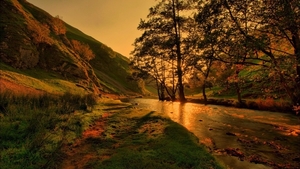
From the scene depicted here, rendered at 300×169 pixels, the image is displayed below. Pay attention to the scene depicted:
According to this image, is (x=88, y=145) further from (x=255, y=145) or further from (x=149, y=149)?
(x=255, y=145)

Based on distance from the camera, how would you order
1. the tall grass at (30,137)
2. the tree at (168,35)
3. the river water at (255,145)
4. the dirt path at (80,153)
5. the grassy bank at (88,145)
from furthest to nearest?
the tree at (168,35), the river water at (255,145), the dirt path at (80,153), the grassy bank at (88,145), the tall grass at (30,137)

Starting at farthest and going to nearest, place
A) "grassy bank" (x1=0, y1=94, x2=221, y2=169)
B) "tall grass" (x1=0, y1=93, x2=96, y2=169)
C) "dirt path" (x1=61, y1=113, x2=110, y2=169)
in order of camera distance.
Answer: "dirt path" (x1=61, y1=113, x2=110, y2=169) → "grassy bank" (x1=0, y1=94, x2=221, y2=169) → "tall grass" (x1=0, y1=93, x2=96, y2=169)

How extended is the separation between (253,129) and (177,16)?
83.1 feet

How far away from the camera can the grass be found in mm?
6496

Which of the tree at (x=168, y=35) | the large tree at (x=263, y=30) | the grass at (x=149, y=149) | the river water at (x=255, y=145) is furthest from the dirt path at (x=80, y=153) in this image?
the tree at (x=168, y=35)

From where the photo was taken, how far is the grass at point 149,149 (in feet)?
21.3

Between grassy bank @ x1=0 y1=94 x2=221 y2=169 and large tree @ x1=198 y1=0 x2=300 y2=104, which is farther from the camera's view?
large tree @ x1=198 y1=0 x2=300 y2=104

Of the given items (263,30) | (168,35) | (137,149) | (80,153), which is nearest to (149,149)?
(137,149)

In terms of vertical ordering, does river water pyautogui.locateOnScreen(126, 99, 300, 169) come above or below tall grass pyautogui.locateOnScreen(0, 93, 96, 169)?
below

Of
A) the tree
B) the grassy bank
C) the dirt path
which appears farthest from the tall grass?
the tree

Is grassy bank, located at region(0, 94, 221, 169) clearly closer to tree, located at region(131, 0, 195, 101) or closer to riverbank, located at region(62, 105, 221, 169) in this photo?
riverbank, located at region(62, 105, 221, 169)

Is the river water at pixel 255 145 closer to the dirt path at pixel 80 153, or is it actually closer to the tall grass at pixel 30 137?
the dirt path at pixel 80 153

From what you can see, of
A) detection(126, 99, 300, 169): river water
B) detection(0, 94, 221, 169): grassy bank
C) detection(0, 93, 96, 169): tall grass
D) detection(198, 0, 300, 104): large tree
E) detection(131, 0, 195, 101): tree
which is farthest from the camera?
detection(131, 0, 195, 101): tree

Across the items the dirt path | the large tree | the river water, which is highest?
the large tree
